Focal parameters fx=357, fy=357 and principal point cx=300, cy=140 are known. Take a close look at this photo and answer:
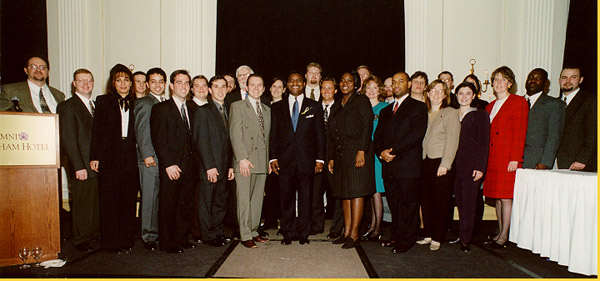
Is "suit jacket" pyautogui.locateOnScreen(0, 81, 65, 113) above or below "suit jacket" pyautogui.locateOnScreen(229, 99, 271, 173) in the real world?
above

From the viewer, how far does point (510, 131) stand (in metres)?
3.56

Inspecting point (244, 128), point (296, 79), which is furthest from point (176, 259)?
point (296, 79)

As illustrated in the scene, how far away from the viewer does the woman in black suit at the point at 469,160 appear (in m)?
3.46

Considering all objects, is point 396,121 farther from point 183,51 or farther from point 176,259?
point 183,51

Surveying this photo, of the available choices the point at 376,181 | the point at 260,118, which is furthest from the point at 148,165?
the point at 376,181

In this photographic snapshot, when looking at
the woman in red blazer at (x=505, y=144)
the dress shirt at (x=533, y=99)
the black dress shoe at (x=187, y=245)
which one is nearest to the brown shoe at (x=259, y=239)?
the black dress shoe at (x=187, y=245)

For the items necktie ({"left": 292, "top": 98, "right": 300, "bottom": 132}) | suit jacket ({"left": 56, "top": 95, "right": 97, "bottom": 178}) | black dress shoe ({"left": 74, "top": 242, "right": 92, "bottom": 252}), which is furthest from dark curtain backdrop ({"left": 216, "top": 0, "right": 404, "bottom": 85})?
black dress shoe ({"left": 74, "top": 242, "right": 92, "bottom": 252})

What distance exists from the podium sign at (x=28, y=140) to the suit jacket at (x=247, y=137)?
155 centimetres

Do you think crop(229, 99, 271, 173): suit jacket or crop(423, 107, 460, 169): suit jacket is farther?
crop(229, 99, 271, 173): suit jacket

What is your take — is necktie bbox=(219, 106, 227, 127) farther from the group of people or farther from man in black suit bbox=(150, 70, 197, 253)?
man in black suit bbox=(150, 70, 197, 253)

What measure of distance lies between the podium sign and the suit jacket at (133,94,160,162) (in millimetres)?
665

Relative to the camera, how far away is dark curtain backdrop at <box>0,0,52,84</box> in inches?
203

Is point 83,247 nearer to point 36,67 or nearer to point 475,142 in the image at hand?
point 36,67

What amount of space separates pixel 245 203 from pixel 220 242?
502 millimetres
